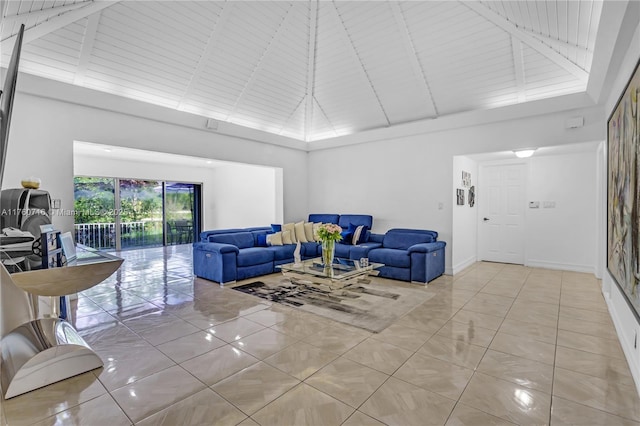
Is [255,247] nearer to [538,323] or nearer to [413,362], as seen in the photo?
[413,362]

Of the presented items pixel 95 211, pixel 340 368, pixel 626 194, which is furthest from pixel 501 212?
pixel 95 211

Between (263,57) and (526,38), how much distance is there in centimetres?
381

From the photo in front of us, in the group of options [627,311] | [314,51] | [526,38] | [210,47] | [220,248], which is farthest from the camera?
[314,51]

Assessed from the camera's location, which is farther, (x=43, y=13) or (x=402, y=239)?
(x=402, y=239)

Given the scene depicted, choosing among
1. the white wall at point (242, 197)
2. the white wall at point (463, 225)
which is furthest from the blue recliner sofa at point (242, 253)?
the white wall at point (242, 197)

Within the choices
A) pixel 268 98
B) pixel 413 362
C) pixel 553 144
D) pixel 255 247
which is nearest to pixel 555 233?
pixel 553 144

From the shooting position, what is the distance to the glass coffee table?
3.90m

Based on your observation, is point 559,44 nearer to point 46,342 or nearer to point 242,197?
point 46,342

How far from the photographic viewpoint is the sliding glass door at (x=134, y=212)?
7.98 meters

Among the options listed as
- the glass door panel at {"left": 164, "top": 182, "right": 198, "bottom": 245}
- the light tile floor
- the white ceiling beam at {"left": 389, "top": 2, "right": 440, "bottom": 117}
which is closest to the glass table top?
the light tile floor

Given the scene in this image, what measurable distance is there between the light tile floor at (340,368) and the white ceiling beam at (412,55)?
3414mm

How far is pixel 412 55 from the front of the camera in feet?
16.3

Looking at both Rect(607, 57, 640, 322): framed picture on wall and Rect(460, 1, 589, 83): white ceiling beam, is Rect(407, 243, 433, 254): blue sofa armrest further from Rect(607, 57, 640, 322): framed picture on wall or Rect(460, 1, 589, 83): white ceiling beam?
Rect(460, 1, 589, 83): white ceiling beam

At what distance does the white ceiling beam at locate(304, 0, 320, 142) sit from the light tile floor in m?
4.25
